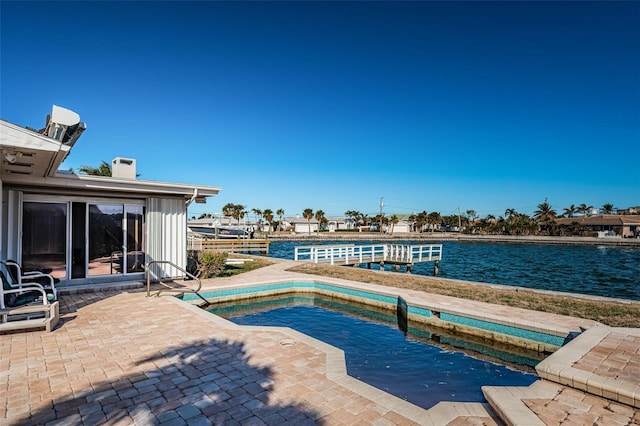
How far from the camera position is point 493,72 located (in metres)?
18.9

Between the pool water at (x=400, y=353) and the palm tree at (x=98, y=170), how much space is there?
21.0 m

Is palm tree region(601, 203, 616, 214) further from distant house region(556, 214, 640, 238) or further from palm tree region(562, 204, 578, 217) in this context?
distant house region(556, 214, 640, 238)

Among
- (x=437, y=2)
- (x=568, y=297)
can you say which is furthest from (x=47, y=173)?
(x=437, y=2)

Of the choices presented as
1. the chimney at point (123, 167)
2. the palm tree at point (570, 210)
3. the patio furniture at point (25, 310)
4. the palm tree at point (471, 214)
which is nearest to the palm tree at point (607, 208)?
the palm tree at point (570, 210)

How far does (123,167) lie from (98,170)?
62.6 ft

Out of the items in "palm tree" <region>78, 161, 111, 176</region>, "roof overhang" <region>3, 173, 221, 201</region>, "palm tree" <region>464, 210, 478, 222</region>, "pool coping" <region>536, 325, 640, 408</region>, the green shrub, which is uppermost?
"palm tree" <region>78, 161, 111, 176</region>

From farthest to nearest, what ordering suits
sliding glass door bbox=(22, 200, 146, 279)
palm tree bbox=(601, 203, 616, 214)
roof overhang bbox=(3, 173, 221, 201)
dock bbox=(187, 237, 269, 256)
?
palm tree bbox=(601, 203, 616, 214) → dock bbox=(187, 237, 269, 256) → sliding glass door bbox=(22, 200, 146, 279) → roof overhang bbox=(3, 173, 221, 201)

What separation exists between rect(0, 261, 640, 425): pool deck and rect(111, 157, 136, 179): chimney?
4873mm

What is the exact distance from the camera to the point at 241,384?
3.59 metres

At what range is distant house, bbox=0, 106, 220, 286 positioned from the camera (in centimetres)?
739

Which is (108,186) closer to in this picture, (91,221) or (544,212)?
(91,221)

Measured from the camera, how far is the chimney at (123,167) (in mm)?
9289

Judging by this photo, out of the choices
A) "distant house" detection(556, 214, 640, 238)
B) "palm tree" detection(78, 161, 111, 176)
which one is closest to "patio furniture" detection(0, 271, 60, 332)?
"palm tree" detection(78, 161, 111, 176)

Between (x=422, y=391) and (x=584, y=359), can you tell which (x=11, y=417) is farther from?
(x=584, y=359)
